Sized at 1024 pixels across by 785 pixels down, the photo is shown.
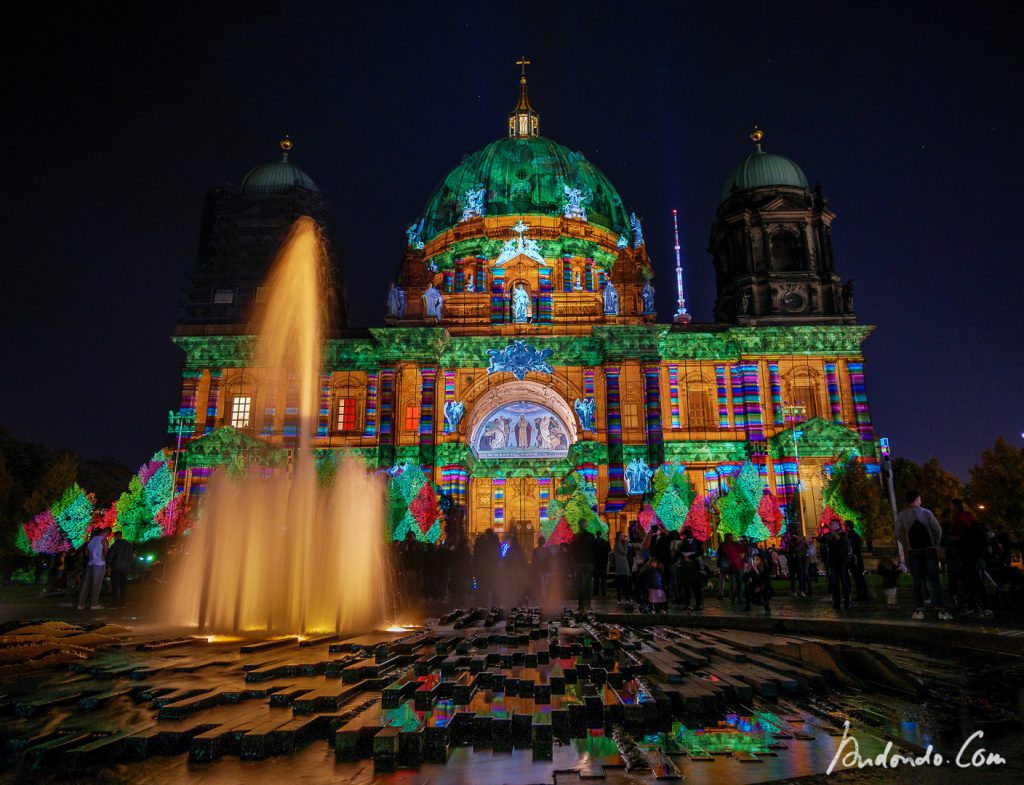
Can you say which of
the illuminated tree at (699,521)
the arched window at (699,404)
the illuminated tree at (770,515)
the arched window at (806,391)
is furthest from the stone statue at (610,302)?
the illuminated tree at (699,521)

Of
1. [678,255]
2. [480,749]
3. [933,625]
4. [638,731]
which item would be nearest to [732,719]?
[638,731]

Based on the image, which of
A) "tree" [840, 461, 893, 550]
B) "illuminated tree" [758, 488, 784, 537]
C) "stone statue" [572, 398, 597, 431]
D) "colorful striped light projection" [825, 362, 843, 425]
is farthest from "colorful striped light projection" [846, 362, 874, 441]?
"stone statue" [572, 398, 597, 431]

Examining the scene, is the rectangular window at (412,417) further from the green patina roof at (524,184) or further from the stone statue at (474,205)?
the green patina roof at (524,184)

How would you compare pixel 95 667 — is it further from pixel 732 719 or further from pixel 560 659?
pixel 732 719

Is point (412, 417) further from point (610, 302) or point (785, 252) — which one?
point (785, 252)

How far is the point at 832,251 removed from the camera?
145 feet

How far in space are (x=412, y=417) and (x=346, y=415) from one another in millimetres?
4961

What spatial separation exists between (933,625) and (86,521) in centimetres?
4380

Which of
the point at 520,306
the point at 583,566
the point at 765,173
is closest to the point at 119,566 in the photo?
the point at 583,566

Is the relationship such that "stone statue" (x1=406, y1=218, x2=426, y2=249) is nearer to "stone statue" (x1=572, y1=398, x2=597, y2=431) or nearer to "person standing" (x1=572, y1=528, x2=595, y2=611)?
"stone statue" (x1=572, y1=398, x2=597, y2=431)

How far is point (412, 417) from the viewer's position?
3906cm

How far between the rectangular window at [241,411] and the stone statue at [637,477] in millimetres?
23544

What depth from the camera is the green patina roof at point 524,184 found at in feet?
163

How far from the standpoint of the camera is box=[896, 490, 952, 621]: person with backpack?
10.9 metres
